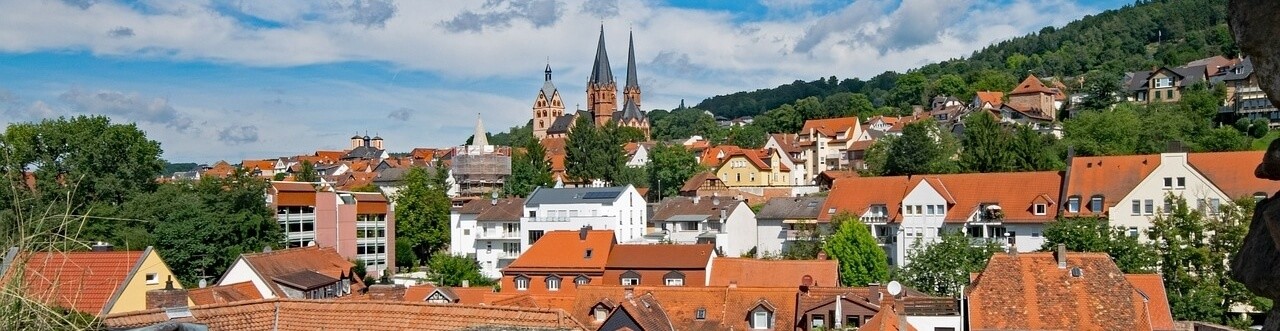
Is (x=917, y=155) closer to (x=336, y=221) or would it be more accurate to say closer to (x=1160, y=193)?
(x=1160, y=193)

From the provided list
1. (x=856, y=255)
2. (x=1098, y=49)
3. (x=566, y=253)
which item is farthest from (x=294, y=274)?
(x=1098, y=49)

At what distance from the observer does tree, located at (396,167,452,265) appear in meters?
58.8

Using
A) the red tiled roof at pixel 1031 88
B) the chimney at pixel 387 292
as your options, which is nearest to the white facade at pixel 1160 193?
the chimney at pixel 387 292

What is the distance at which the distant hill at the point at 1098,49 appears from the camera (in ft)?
380

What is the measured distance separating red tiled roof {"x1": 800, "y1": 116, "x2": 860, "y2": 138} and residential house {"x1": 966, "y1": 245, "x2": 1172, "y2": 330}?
60.8 m

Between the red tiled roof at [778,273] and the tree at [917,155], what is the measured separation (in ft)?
75.9

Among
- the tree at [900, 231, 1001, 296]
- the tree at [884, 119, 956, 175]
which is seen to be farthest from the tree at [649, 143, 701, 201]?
the tree at [900, 231, 1001, 296]

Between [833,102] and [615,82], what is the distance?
107 feet

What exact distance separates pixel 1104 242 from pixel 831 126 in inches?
2235

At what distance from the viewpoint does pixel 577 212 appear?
53.6 meters

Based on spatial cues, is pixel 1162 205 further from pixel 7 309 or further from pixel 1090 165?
pixel 7 309

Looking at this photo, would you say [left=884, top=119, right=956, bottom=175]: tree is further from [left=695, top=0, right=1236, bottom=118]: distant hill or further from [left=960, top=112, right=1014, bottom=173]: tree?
[left=695, top=0, right=1236, bottom=118]: distant hill

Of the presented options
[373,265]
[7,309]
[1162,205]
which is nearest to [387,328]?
[7,309]

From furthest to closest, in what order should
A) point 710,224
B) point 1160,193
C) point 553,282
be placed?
point 710,224
point 553,282
point 1160,193
